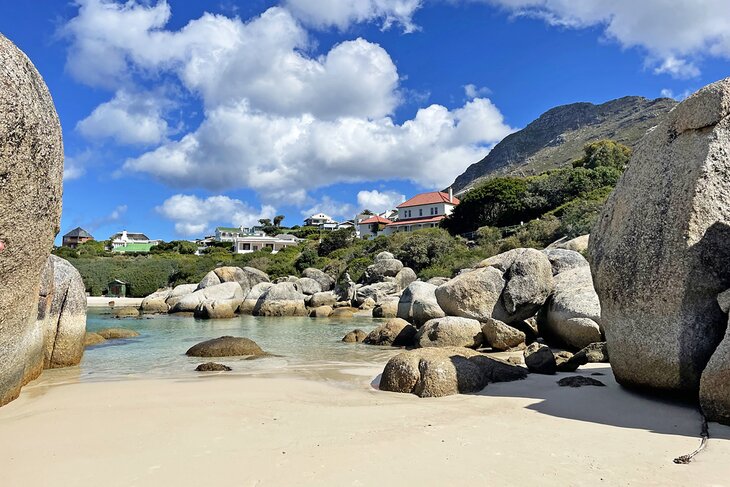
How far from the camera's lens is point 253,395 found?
864 centimetres

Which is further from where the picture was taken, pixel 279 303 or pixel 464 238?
pixel 464 238

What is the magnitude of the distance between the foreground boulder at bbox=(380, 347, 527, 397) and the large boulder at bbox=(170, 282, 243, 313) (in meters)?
26.4

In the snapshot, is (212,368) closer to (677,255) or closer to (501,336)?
(501,336)

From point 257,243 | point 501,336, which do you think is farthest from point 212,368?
point 257,243

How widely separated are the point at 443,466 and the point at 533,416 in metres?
2.41

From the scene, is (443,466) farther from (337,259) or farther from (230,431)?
(337,259)

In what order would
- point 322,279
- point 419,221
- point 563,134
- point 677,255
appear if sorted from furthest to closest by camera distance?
point 563,134 < point 419,221 < point 322,279 < point 677,255

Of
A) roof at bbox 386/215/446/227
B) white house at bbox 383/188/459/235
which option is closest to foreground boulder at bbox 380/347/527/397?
white house at bbox 383/188/459/235

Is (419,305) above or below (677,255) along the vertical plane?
below

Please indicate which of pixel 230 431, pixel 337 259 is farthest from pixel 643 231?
pixel 337 259

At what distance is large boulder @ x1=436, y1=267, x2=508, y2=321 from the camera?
634 inches

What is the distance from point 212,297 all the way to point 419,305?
20.5 meters

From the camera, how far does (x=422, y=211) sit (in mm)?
82188

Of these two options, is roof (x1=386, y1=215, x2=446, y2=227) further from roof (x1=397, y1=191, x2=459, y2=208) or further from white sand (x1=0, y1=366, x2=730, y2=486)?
white sand (x1=0, y1=366, x2=730, y2=486)
